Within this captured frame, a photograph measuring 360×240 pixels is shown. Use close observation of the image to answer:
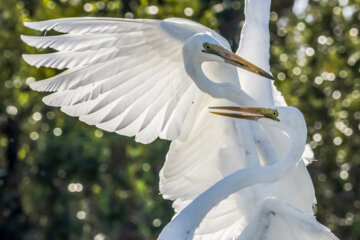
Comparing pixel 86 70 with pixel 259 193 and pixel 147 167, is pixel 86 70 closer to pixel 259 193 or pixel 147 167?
pixel 259 193

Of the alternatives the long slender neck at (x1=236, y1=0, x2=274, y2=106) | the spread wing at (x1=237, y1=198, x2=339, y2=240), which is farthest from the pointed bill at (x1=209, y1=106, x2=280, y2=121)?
the long slender neck at (x1=236, y1=0, x2=274, y2=106)

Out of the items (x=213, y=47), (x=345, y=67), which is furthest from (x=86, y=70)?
(x=345, y=67)

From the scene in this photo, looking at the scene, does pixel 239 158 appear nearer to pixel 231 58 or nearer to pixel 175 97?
pixel 175 97

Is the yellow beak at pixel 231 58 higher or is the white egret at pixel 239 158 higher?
the yellow beak at pixel 231 58

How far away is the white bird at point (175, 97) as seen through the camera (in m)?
8.92

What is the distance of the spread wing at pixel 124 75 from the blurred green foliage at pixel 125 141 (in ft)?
16.0

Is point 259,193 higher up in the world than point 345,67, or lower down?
higher up

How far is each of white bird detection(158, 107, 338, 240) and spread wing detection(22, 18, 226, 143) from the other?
864 millimetres

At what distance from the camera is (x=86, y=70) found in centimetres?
915

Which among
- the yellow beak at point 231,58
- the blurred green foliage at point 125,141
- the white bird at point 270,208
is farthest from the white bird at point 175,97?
the blurred green foliage at point 125,141

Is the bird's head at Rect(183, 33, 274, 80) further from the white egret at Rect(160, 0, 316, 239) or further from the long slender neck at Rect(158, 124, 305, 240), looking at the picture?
the long slender neck at Rect(158, 124, 305, 240)

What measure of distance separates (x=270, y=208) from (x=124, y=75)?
5.18ft

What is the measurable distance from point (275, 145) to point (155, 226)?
538 cm

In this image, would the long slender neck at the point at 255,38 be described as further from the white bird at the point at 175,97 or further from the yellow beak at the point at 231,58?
the yellow beak at the point at 231,58
